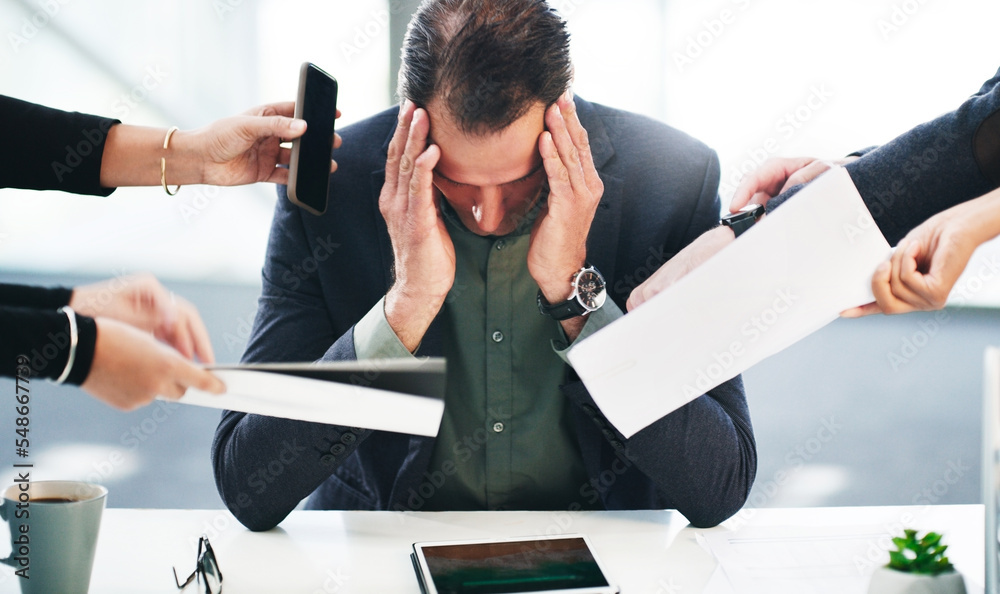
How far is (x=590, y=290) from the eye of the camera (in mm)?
1095

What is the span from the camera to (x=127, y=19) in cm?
245

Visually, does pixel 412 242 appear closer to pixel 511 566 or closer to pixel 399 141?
pixel 399 141

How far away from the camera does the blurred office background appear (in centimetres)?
246

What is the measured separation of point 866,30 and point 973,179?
6.23 ft

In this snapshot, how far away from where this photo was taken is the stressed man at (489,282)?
1.03 metres

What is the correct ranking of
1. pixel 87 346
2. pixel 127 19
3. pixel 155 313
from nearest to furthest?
1. pixel 87 346
2. pixel 155 313
3. pixel 127 19

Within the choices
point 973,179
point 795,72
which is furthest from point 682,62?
point 973,179

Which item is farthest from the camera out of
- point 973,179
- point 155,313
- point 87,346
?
point 973,179


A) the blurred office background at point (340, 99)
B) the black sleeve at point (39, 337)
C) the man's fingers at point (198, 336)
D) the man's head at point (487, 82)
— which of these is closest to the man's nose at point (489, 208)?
the man's head at point (487, 82)

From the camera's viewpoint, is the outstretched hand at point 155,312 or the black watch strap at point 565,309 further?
the black watch strap at point 565,309

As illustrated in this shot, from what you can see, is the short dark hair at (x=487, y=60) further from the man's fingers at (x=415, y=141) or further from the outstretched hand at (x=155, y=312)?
the outstretched hand at (x=155, y=312)

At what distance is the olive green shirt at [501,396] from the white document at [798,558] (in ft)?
1.02

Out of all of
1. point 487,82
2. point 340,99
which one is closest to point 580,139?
point 487,82

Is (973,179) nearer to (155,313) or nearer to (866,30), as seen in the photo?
(155,313)
